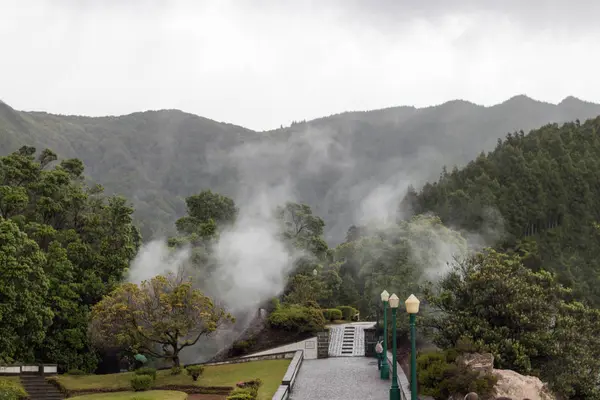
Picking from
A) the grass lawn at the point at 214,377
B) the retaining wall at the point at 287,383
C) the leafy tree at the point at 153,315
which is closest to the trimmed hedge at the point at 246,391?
the grass lawn at the point at 214,377

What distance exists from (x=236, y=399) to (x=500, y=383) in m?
9.74

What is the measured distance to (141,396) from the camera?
84.0ft

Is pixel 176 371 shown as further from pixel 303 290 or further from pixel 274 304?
pixel 303 290

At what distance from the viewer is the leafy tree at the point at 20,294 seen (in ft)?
104

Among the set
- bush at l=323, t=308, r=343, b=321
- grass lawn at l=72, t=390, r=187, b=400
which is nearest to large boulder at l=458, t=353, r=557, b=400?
grass lawn at l=72, t=390, r=187, b=400

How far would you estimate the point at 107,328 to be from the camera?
30266mm

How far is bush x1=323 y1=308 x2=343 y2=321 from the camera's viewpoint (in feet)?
156

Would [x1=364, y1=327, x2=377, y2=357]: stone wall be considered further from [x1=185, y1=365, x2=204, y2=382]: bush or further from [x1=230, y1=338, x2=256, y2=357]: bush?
[x1=185, y1=365, x2=204, y2=382]: bush

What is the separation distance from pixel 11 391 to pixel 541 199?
64046 millimetres

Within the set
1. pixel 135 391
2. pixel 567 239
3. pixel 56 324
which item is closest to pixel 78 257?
pixel 56 324

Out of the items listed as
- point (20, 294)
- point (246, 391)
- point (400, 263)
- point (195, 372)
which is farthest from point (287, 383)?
point (20, 294)

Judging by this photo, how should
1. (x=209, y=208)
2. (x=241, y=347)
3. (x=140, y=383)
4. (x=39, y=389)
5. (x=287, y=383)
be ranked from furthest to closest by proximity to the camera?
(x=209, y=208) → (x=241, y=347) → (x=39, y=389) → (x=140, y=383) → (x=287, y=383)

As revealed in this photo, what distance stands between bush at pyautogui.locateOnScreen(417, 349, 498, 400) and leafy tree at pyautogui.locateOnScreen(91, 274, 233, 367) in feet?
42.4

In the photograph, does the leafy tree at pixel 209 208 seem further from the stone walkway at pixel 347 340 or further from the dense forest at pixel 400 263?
the stone walkway at pixel 347 340
